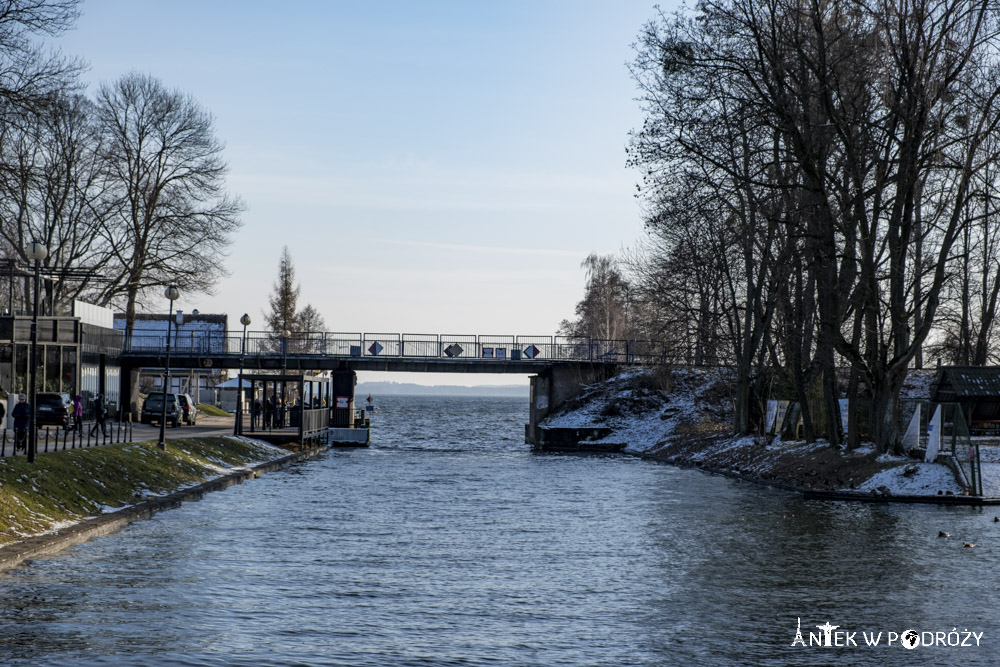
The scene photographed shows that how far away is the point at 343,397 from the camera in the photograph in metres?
61.6

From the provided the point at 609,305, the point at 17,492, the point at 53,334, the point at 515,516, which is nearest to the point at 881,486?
the point at 515,516

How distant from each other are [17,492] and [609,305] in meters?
82.2

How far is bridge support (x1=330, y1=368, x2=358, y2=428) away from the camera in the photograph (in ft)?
200

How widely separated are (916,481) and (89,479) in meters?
19.2

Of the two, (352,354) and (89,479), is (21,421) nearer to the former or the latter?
(89,479)

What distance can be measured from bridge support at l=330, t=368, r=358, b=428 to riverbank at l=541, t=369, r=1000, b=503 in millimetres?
10655

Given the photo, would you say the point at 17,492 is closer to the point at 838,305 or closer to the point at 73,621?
the point at 73,621

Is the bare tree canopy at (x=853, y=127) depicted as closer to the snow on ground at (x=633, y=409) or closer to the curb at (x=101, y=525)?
the curb at (x=101, y=525)

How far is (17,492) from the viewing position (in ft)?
64.0

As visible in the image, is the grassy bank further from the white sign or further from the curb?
the white sign

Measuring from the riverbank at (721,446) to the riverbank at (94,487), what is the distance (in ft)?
52.3

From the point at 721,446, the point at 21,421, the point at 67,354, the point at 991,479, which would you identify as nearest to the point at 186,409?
the point at 67,354

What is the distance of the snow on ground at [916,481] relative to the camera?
2667 cm

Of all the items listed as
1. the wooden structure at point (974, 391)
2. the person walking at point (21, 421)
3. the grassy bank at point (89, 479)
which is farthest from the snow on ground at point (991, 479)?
the person walking at point (21, 421)
